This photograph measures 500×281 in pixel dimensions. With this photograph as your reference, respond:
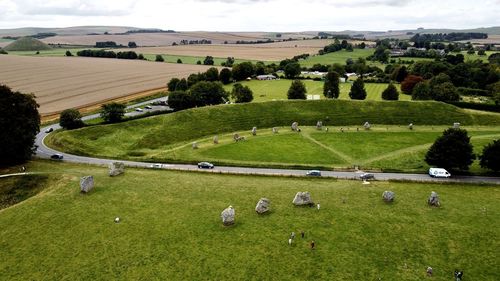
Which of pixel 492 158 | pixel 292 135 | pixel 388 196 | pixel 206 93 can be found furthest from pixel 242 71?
pixel 388 196

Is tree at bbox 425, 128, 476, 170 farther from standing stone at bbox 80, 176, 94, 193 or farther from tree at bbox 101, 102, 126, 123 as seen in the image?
tree at bbox 101, 102, 126, 123

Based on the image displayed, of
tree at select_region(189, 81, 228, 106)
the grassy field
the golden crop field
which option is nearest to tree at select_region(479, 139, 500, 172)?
the grassy field

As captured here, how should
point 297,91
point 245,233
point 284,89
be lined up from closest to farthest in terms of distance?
point 245,233
point 297,91
point 284,89

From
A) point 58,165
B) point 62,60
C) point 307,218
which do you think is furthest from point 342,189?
point 62,60

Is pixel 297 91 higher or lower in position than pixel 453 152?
higher

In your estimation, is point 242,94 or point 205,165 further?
point 242,94

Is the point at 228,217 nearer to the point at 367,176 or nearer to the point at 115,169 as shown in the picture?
the point at 115,169

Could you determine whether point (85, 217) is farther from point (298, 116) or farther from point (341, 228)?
point (298, 116)

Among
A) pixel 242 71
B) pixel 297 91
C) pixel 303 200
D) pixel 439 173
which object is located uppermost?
pixel 242 71
